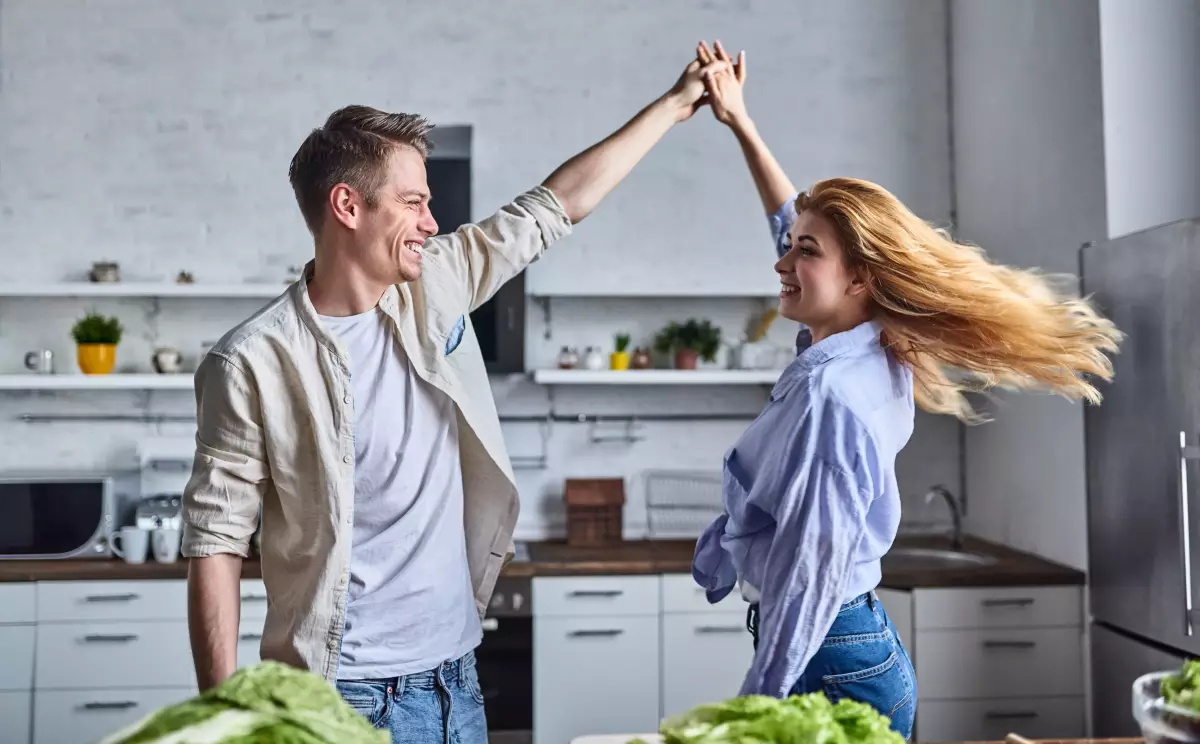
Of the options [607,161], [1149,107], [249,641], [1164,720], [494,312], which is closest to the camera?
[1164,720]

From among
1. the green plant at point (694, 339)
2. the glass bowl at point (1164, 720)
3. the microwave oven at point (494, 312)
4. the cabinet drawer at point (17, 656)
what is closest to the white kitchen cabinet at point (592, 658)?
the microwave oven at point (494, 312)

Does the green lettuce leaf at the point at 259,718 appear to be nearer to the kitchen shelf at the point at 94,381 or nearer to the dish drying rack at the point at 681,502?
the kitchen shelf at the point at 94,381

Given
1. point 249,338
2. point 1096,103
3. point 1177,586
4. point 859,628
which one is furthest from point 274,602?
point 1096,103

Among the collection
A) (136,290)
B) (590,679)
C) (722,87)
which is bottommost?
(590,679)

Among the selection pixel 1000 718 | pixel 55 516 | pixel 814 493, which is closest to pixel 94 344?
pixel 55 516

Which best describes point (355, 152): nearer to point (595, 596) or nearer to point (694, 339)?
point (595, 596)

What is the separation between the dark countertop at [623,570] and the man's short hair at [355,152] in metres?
2.04

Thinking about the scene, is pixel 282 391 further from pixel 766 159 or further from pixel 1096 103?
pixel 1096 103

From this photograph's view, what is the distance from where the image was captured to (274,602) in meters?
1.72

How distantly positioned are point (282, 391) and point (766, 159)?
3.34ft

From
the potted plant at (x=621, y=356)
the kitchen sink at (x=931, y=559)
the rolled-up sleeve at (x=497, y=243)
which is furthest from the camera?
the potted plant at (x=621, y=356)

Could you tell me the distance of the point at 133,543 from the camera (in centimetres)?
361

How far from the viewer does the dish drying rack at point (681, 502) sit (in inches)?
170

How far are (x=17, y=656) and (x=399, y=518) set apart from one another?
249 cm
